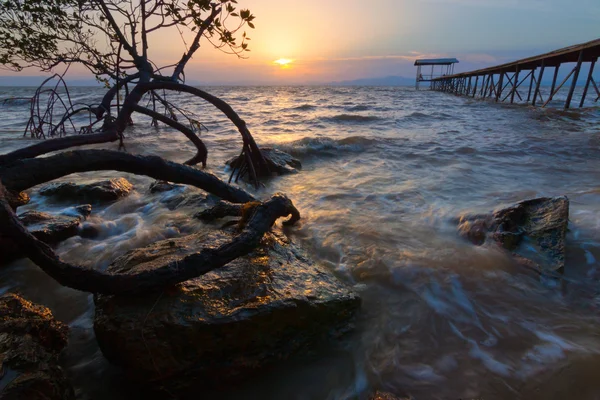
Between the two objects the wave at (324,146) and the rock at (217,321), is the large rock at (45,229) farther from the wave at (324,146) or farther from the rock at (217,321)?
the wave at (324,146)

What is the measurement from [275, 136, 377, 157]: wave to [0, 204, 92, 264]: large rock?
598 centimetres

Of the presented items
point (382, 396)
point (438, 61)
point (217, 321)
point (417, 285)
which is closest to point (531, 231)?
point (417, 285)

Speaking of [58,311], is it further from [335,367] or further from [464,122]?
[464,122]

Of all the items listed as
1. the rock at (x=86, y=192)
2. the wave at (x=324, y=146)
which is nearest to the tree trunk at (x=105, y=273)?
the rock at (x=86, y=192)

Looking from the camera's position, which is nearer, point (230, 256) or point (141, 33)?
point (230, 256)

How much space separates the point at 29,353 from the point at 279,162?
5738mm

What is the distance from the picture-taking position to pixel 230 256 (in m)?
2.19

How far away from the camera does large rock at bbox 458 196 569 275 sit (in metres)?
3.17

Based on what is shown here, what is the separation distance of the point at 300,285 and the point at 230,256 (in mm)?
596

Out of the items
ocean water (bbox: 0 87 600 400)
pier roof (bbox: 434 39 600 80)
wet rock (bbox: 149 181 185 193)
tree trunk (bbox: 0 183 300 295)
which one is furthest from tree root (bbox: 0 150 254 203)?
pier roof (bbox: 434 39 600 80)

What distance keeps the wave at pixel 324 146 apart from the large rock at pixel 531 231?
5643 mm

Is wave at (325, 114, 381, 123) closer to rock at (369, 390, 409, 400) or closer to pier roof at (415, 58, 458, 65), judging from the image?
rock at (369, 390, 409, 400)

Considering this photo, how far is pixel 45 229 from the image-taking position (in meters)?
3.57

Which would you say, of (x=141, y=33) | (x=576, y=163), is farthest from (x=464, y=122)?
(x=141, y=33)
